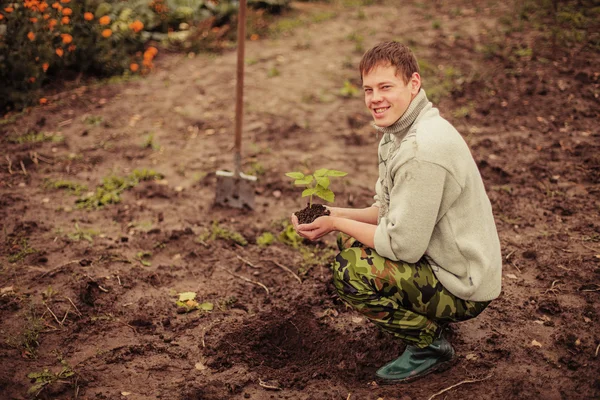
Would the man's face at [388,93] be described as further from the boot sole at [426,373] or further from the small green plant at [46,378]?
the small green plant at [46,378]

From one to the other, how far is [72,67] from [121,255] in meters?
3.66

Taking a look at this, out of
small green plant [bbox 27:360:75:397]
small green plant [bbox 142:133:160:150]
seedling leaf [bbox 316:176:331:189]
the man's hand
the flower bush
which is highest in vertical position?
the flower bush

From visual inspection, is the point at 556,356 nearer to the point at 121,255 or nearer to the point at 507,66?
A: the point at 121,255

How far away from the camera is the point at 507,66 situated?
19.5 feet

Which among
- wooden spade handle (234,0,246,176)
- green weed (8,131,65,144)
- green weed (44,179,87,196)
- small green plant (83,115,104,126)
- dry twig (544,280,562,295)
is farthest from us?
small green plant (83,115,104,126)

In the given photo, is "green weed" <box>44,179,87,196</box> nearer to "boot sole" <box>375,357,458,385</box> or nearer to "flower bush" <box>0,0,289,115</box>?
"flower bush" <box>0,0,289,115</box>

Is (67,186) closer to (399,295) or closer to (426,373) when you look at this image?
(399,295)

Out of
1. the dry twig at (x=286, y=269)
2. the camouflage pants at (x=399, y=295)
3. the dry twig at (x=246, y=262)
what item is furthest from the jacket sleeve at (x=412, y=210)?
the dry twig at (x=246, y=262)

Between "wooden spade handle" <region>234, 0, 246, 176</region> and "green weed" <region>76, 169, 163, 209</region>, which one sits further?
"green weed" <region>76, 169, 163, 209</region>

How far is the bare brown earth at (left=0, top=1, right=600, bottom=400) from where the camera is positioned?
251 cm

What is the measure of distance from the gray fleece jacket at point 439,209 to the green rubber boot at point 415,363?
387 mm

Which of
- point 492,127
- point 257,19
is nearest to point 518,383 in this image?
point 492,127

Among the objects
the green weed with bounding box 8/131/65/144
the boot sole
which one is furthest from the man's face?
the green weed with bounding box 8/131/65/144

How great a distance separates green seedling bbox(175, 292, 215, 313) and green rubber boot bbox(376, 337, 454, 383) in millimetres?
1088
